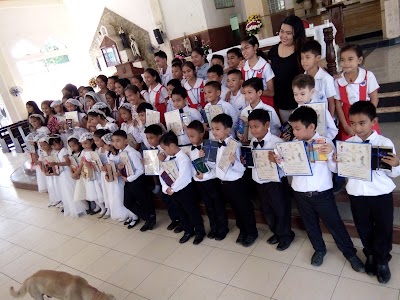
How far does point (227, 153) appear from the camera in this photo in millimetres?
2648

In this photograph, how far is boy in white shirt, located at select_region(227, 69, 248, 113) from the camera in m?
2.97

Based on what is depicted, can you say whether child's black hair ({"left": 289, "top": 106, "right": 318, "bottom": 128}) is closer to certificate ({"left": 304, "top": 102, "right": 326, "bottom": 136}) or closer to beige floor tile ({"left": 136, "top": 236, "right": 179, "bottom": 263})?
certificate ({"left": 304, "top": 102, "right": 326, "bottom": 136})

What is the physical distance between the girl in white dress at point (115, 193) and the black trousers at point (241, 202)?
151 centimetres

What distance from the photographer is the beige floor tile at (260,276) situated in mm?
2352

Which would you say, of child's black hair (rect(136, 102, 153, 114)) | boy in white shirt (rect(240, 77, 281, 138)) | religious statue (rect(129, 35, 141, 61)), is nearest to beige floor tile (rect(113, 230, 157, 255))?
child's black hair (rect(136, 102, 153, 114))

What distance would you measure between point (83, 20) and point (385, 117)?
11380 mm

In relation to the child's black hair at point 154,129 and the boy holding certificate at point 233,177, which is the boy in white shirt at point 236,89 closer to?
the boy holding certificate at point 233,177

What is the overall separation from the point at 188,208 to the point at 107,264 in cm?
104

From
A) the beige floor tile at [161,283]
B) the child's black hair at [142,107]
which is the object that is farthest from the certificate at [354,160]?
the child's black hair at [142,107]

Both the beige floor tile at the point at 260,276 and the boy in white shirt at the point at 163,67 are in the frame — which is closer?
the beige floor tile at the point at 260,276

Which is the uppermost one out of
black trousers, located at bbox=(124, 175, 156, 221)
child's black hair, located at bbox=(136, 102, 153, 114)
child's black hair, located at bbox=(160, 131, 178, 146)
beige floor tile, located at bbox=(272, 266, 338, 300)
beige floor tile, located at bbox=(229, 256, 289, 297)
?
child's black hair, located at bbox=(136, 102, 153, 114)

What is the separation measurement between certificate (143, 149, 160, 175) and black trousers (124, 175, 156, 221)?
1.07 feet

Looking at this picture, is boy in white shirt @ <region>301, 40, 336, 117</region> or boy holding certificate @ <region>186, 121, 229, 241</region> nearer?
boy in white shirt @ <region>301, 40, 336, 117</region>

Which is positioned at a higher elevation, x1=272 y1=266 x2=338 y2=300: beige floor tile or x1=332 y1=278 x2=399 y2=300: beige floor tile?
x1=332 y1=278 x2=399 y2=300: beige floor tile
